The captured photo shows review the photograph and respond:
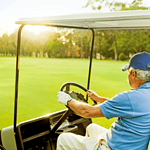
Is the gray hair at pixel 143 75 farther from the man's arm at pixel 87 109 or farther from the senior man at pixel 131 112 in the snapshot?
the man's arm at pixel 87 109

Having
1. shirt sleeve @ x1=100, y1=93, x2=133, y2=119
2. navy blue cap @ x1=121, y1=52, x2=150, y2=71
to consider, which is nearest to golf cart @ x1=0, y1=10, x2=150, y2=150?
navy blue cap @ x1=121, y1=52, x2=150, y2=71

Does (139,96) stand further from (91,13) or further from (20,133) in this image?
(20,133)

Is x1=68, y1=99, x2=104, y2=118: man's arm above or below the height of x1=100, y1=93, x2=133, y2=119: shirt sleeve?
below

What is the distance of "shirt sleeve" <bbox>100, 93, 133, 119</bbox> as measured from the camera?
159 cm

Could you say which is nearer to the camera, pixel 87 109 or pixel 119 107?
pixel 119 107

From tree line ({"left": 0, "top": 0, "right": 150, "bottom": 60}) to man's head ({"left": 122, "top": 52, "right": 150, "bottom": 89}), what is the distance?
39393 mm

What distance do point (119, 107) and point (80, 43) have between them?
172ft

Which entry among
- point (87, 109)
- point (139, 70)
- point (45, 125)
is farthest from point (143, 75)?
point (45, 125)

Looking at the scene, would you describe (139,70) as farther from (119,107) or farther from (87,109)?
(87,109)

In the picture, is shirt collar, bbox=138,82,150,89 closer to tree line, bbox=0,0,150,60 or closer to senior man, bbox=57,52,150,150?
senior man, bbox=57,52,150,150

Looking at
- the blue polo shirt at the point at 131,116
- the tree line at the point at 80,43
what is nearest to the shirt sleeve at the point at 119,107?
the blue polo shirt at the point at 131,116

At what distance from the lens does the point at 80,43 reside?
53344 millimetres

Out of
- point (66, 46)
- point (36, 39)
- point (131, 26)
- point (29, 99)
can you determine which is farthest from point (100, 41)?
point (131, 26)

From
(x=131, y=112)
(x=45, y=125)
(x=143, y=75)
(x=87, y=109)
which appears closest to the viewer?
(x=131, y=112)
